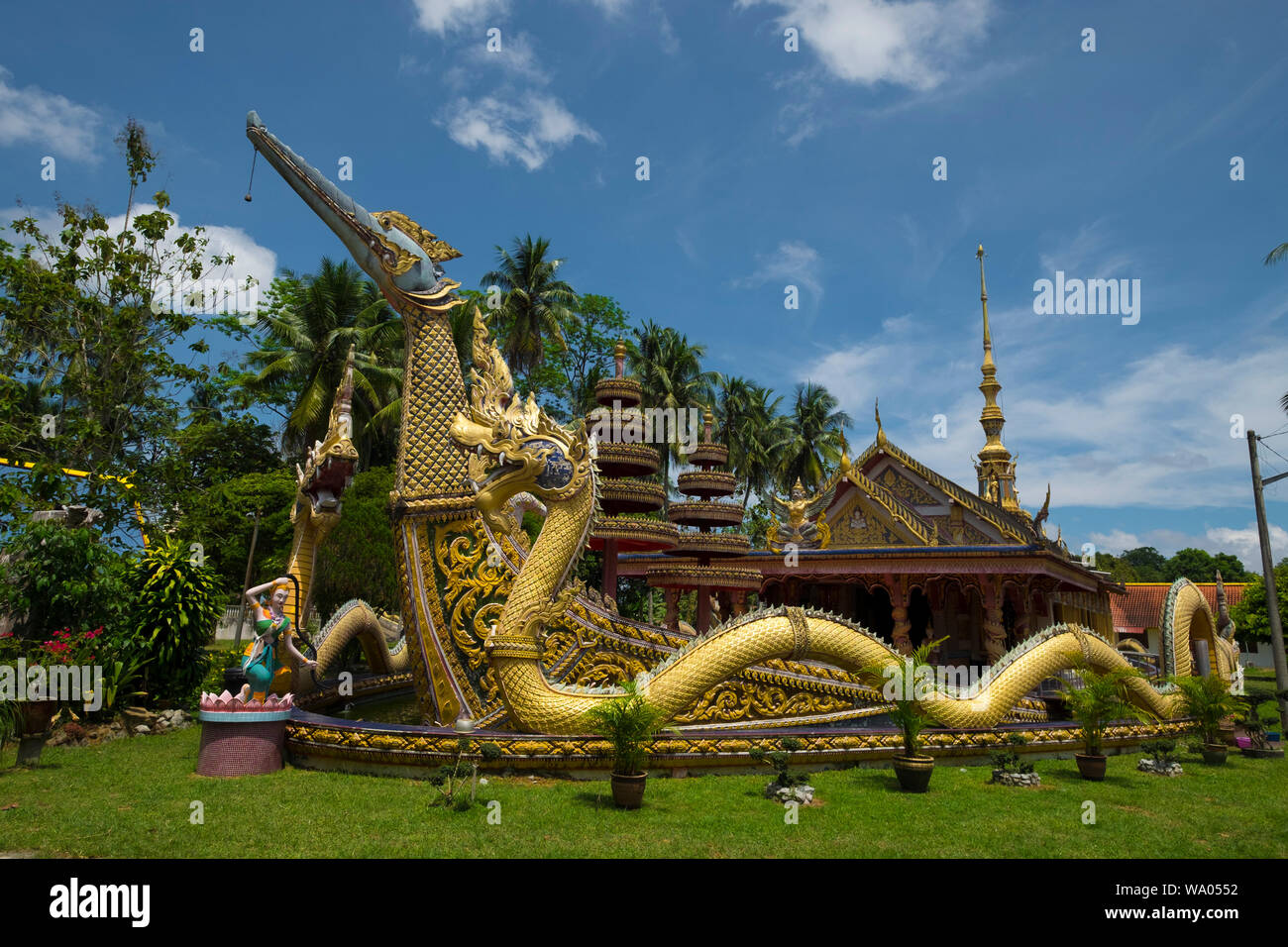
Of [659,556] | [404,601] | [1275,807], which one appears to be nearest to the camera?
[1275,807]

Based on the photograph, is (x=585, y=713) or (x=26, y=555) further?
(x=26, y=555)

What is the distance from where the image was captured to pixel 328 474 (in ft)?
35.6

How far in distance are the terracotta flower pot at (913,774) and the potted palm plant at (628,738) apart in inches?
104

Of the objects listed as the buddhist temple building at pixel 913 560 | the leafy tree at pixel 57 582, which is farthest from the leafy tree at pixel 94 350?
the buddhist temple building at pixel 913 560

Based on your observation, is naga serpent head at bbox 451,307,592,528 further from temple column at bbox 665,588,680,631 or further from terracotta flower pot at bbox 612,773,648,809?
temple column at bbox 665,588,680,631

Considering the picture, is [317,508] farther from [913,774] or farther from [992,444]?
[992,444]

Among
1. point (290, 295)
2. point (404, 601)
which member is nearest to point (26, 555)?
point (404, 601)

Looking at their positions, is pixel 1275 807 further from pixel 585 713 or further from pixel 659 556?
pixel 659 556

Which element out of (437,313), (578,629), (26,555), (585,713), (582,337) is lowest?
(585,713)

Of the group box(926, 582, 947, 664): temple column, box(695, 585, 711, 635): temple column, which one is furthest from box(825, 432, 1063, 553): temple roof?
box(695, 585, 711, 635): temple column

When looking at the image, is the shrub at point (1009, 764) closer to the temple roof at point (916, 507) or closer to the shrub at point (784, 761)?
the shrub at point (784, 761)

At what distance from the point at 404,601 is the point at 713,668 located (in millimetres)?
3780

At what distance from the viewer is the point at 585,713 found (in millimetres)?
7934

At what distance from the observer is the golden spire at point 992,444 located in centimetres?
2514
